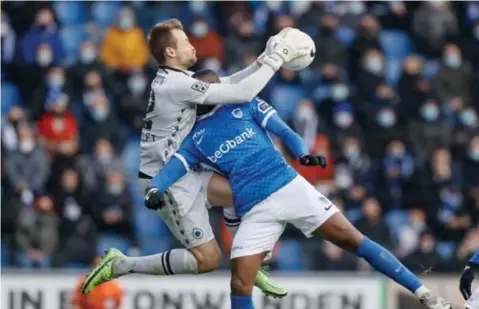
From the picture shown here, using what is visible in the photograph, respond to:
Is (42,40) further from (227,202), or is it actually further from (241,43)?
(227,202)

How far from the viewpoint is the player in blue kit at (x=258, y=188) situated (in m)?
11.6

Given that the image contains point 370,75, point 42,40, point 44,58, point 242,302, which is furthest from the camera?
point 370,75

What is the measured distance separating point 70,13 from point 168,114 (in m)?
9.77

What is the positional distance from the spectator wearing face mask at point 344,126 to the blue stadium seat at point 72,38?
334 centimetres

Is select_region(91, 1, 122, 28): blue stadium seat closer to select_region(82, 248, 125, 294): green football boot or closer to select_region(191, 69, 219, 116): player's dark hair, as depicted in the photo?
select_region(82, 248, 125, 294): green football boot

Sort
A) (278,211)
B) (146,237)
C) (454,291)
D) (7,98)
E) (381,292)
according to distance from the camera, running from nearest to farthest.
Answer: (278,211) < (381,292) < (454,291) < (146,237) < (7,98)

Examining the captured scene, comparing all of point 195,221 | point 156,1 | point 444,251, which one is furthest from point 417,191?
point 195,221

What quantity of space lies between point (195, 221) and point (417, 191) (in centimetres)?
Result: 822

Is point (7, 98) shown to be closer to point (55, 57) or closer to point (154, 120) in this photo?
point (55, 57)

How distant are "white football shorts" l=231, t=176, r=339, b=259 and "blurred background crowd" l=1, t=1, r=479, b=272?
6.21 meters

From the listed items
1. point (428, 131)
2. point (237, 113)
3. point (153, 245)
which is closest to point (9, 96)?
point (153, 245)

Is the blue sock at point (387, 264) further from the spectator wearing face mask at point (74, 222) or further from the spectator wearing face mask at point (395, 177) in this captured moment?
the spectator wearing face mask at point (395, 177)

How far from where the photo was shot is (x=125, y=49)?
2064 centimetres

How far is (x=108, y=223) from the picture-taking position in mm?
18828
